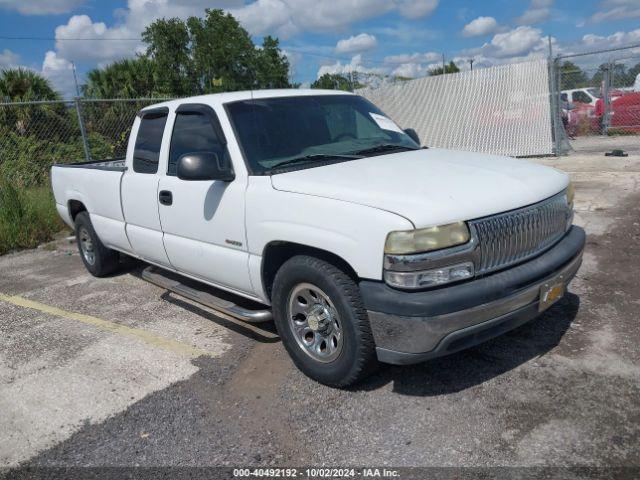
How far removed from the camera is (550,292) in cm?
331

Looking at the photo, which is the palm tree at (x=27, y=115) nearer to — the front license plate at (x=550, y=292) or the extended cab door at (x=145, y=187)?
the extended cab door at (x=145, y=187)

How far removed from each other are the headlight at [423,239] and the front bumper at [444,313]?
0.23 meters

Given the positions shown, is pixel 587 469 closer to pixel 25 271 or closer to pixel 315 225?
pixel 315 225

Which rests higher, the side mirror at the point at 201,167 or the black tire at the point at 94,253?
the side mirror at the point at 201,167

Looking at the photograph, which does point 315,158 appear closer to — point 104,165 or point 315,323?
point 315,323

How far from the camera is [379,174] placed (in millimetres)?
3436

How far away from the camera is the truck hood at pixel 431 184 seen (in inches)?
115

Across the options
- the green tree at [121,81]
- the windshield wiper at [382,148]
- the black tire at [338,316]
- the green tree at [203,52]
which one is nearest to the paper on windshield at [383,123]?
the windshield wiper at [382,148]

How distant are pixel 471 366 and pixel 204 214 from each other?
7.17 feet

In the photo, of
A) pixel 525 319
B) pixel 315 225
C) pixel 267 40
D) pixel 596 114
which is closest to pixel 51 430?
pixel 315 225

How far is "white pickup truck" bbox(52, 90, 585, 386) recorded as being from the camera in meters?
2.89

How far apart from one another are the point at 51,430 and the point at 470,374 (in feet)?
8.63

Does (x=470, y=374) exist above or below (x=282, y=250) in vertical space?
below

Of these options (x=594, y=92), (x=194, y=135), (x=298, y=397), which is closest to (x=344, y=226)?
(x=298, y=397)
